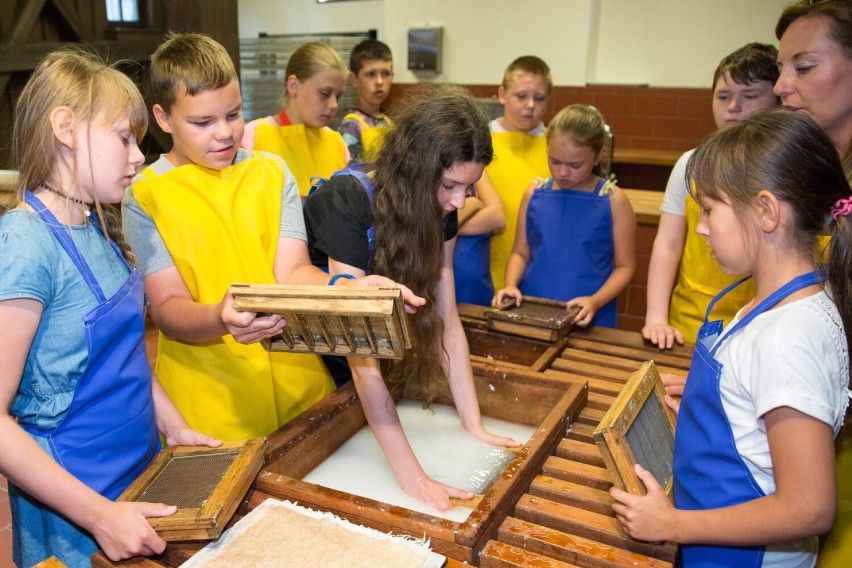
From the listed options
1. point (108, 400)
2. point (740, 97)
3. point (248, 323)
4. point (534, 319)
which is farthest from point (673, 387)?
point (108, 400)

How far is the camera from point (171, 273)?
5.13ft

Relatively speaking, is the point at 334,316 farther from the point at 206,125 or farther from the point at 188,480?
the point at 206,125

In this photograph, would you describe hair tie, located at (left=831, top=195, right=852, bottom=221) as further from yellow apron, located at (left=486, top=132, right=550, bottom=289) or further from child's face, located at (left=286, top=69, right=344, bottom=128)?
child's face, located at (left=286, top=69, right=344, bottom=128)

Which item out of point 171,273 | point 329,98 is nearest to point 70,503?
point 171,273

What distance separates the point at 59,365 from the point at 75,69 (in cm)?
52

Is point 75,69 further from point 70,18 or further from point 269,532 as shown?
point 70,18

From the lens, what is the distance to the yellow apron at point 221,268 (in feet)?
5.10

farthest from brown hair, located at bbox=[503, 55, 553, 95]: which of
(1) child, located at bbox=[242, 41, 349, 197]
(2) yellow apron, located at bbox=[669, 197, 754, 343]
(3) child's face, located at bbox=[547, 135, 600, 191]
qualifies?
(2) yellow apron, located at bbox=[669, 197, 754, 343]

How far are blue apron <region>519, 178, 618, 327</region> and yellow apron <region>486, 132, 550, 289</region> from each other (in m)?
0.48

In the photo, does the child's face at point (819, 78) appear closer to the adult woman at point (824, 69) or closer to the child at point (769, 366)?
the adult woman at point (824, 69)

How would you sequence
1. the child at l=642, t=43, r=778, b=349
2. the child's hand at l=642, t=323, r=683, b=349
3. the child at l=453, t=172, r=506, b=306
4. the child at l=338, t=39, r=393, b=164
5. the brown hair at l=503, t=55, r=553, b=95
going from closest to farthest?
the child's hand at l=642, t=323, r=683, b=349
the child at l=642, t=43, r=778, b=349
the child at l=453, t=172, r=506, b=306
the brown hair at l=503, t=55, r=553, b=95
the child at l=338, t=39, r=393, b=164

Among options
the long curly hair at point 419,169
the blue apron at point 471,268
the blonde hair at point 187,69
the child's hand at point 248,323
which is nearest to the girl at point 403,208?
the long curly hair at point 419,169

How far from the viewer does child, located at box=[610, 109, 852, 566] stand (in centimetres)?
102

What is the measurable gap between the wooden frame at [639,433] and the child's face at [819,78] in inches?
29.5
